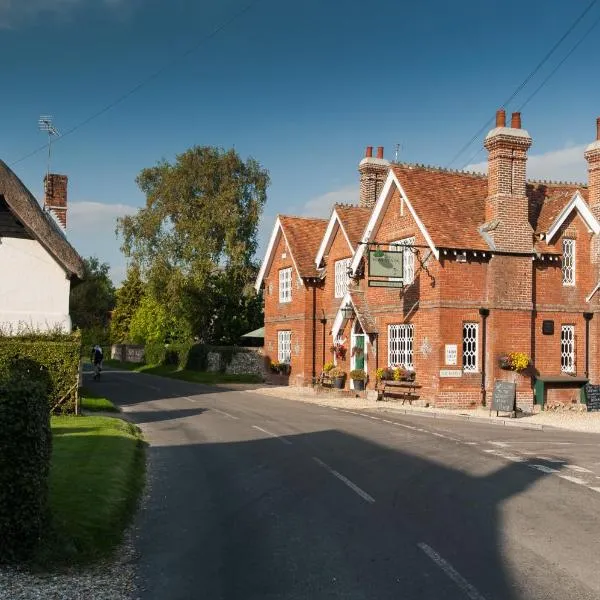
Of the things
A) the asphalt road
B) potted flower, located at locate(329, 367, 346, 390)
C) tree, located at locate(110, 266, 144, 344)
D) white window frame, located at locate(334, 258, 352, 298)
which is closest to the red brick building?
potted flower, located at locate(329, 367, 346, 390)

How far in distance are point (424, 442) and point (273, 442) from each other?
3.29m

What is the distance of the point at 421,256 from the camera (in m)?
26.4

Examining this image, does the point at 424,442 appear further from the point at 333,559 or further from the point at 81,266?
the point at 81,266

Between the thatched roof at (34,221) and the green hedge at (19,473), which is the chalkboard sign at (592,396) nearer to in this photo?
the thatched roof at (34,221)

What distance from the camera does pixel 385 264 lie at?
26.1 metres

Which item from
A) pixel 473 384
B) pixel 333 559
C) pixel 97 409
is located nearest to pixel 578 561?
pixel 333 559

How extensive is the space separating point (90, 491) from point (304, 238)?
2922 centimetres

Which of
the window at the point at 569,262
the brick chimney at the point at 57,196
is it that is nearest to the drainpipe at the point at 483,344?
the window at the point at 569,262

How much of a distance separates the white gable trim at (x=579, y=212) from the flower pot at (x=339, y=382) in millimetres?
10463

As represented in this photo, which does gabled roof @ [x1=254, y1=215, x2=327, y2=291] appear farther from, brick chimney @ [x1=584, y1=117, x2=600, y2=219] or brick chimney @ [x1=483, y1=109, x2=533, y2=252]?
brick chimney @ [x1=584, y1=117, x2=600, y2=219]

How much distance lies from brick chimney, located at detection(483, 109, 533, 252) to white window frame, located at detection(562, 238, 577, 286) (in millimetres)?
2307

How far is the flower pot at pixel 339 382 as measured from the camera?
32.1 m

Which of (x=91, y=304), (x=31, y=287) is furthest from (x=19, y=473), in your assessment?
(x=91, y=304)

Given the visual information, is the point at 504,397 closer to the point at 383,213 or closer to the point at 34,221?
the point at 383,213
